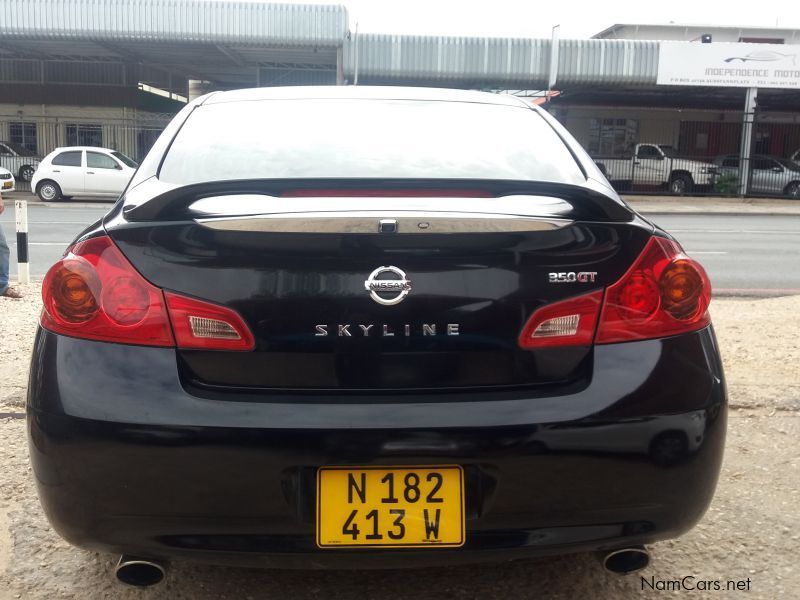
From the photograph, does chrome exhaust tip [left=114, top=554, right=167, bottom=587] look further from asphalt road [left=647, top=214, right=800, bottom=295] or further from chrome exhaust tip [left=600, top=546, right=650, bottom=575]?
asphalt road [left=647, top=214, right=800, bottom=295]

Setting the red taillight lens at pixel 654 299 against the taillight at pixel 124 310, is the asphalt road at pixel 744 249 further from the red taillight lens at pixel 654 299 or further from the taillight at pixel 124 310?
the taillight at pixel 124 310

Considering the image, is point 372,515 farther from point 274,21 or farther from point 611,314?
point 274,21

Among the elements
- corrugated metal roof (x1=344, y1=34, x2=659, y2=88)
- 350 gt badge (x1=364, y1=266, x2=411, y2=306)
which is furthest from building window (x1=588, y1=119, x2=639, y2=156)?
350 gt badge (x1=364, y1=266, x2=411, y2=306)

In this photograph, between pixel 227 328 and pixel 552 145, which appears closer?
pixel 227 328

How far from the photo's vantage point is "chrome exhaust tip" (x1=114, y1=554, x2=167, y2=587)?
223 centimetres

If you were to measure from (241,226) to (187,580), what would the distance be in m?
1.21

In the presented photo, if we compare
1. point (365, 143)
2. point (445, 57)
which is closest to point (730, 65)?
point (445, 57)

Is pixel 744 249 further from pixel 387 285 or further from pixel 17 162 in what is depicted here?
pixel 17 162

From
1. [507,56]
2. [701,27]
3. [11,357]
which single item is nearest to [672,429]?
[11,357]

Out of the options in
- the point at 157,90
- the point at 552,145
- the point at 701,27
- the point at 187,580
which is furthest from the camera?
the point at 701,27

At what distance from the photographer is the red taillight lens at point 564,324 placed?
211 centimetres

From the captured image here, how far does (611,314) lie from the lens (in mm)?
2145

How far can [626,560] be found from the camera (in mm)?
2346

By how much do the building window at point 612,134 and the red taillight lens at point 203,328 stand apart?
3316cm
